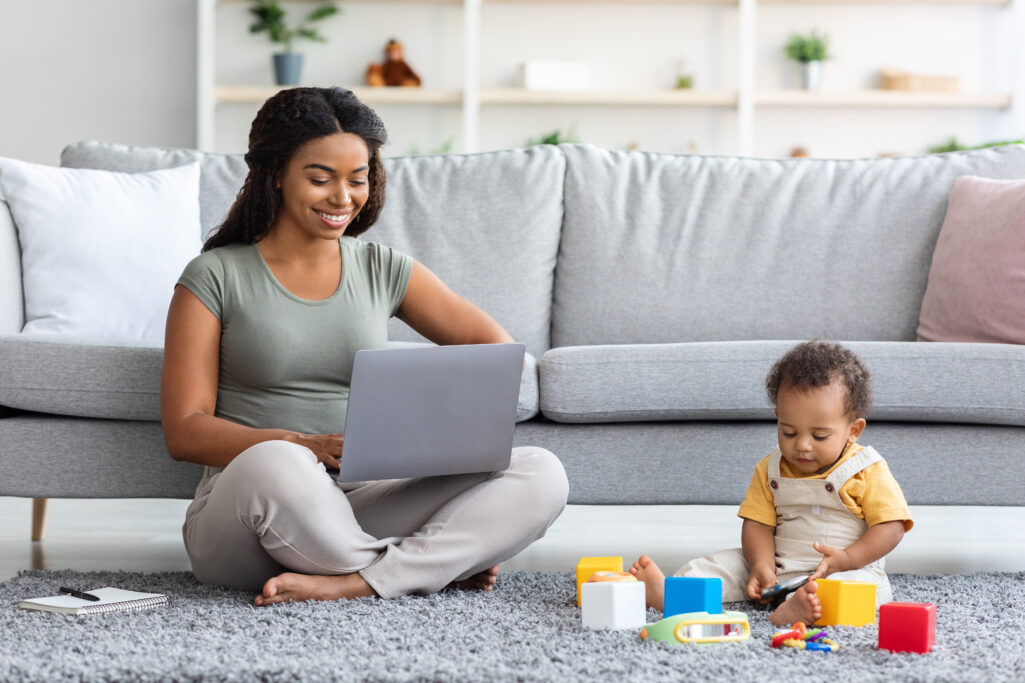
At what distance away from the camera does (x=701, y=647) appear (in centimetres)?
131

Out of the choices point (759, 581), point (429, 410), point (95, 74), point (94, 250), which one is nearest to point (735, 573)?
point (759, 581)

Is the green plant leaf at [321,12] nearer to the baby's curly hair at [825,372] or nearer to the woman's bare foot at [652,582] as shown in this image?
the baby's curly hair at [825,372]

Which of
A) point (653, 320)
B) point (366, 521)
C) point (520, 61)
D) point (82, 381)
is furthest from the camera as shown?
point (520, 61)

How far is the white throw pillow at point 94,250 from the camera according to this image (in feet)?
7.34

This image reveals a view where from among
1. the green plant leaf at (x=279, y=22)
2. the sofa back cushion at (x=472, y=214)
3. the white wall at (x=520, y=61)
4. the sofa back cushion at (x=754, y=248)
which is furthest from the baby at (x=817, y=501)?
the green plant leaf at (x=279, y=22)

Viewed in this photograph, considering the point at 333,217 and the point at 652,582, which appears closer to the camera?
the point at 652,582

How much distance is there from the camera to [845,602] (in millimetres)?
1421

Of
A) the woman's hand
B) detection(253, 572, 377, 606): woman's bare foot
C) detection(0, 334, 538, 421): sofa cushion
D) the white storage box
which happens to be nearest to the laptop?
the woman's hand

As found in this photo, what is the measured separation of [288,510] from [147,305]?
3.17 feet

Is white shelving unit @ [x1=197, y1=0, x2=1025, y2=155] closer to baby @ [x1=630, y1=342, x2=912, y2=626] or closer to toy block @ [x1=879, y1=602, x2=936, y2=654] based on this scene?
baby @ [x1=630, y1=342, x2=912, y2=626]

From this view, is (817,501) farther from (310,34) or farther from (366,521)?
(310,34)

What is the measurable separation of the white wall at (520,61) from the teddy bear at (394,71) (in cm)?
13

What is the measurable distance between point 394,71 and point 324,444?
3680 millimetres

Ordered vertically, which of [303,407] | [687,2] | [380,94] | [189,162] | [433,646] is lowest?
[433,646]
